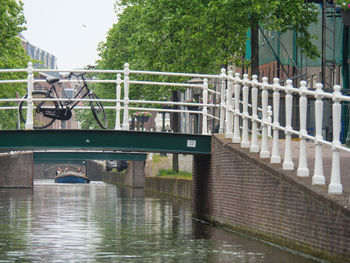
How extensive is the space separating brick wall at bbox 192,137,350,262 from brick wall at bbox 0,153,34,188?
124 feet

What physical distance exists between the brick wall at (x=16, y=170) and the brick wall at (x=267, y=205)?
37.9m

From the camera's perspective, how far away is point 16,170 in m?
60.1

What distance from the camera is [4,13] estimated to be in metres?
41.4

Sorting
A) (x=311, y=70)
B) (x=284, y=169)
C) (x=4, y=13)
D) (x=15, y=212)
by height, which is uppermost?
(x=4, y=13)

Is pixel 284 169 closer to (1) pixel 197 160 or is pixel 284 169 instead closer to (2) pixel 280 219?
(2) pixel 280 219

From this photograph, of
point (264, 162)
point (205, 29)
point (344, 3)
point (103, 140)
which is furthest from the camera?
point (205, 29)

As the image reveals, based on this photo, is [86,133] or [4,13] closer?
[86,133]

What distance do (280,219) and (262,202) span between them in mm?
1194

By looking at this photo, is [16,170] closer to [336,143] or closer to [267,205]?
[267,205]

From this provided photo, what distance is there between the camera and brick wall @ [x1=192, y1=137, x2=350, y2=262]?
38.4ft

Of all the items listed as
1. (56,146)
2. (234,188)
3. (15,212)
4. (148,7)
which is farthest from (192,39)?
(234,188)

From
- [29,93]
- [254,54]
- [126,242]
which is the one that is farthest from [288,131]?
[254,54]

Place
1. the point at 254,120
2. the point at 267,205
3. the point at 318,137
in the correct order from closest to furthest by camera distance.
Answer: the point at 318,137, the point at 267,205, the point at 254,120

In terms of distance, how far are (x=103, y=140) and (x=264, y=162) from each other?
5.83 metres
